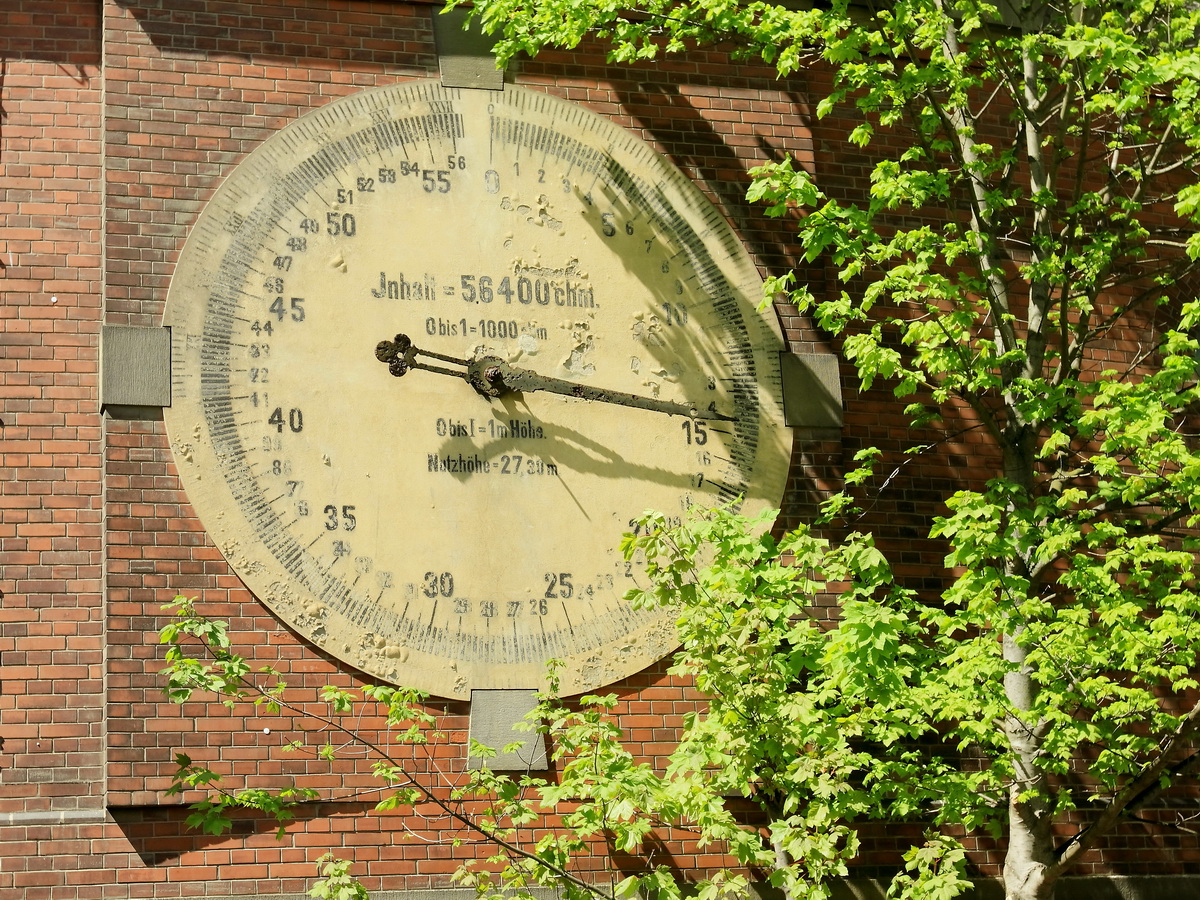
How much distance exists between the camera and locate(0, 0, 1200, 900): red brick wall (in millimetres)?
8398

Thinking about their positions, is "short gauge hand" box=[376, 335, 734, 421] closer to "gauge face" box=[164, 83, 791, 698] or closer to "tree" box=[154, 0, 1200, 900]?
"gauge face" box=[164, 83, 791, 698]

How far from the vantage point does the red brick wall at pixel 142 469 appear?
840cm

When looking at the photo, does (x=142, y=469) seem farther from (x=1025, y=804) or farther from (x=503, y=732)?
(x=1025, y=804)

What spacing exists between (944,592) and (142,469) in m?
4.78

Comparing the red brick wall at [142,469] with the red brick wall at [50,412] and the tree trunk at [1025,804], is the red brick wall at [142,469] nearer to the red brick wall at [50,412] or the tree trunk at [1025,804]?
the red brick wall at [50,412]

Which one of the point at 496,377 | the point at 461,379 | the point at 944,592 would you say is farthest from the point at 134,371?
the point at 944,592

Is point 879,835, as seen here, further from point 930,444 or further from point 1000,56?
point 1000,56

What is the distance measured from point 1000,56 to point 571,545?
4.17 meters

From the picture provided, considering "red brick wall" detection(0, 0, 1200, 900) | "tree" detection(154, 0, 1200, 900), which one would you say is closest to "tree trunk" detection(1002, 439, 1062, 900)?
"tree" detection(154, 0, 1200, 900)

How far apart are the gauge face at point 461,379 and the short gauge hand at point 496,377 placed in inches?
3.4

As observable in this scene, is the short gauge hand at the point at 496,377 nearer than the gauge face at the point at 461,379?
No

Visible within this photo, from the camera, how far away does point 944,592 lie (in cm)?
917

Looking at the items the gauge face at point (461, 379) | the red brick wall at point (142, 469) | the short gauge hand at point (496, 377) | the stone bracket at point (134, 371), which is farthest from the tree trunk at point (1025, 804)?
the stone bracket at point (134, 371)

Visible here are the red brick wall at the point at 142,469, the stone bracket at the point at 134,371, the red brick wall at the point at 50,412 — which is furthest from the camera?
the stone bracket at the point at 134,371
